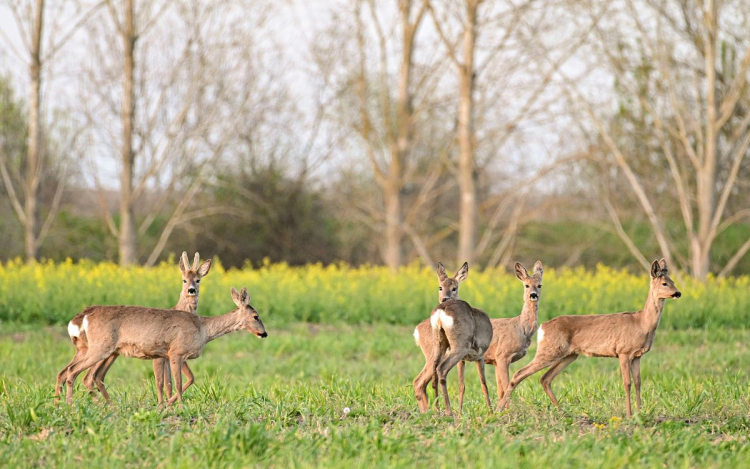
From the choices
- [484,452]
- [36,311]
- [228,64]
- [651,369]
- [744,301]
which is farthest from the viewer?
[228,64]

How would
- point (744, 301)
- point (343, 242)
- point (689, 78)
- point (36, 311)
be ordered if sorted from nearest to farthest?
1. point (36, 311)
2. point (744, 301)
3. point (689, 78)
4. point (343, 242)

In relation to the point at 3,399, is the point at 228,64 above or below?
above

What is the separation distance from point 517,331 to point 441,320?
0.82 metres

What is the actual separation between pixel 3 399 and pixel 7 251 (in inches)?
803

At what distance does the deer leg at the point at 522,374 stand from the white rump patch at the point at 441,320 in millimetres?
759

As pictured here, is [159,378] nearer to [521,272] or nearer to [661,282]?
[521,272]

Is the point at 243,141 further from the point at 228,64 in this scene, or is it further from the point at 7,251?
the point at 7,251

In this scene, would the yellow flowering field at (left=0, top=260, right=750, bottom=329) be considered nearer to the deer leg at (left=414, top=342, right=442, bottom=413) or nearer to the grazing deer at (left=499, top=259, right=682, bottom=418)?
the grazing deer at (left=499, top=259, right=682, bottom=418)

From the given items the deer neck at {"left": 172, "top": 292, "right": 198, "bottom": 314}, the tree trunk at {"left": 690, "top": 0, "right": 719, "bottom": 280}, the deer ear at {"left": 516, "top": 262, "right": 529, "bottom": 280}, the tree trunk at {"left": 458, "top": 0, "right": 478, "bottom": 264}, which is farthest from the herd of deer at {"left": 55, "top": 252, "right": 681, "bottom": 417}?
the tree trunk at {"left": 458, "top": 0, "right": 478, "bottom": 264}

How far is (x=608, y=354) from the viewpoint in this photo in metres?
6.29

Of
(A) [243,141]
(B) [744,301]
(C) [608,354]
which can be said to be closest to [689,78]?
(B) [744,301]

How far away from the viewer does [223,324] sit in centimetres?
632

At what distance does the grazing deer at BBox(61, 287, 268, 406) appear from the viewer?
6.13 meters

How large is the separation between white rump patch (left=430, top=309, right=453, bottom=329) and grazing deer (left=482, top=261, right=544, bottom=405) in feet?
1.70
